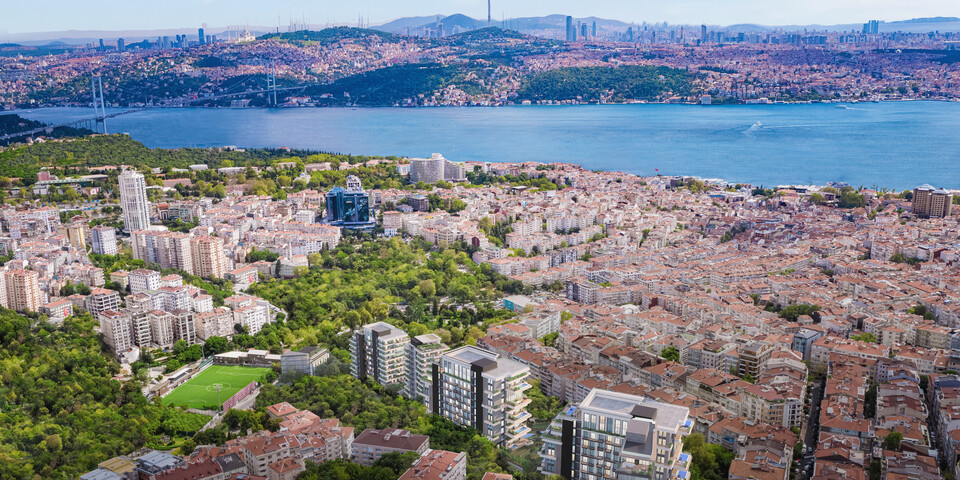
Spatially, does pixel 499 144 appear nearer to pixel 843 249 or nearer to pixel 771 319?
pixel 843 249

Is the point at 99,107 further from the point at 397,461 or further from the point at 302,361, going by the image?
the point at 397,461

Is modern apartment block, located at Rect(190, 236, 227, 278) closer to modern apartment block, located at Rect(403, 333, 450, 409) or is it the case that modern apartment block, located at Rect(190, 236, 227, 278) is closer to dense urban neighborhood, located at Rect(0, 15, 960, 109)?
modern apartment block, located at Rect(403, 333, 450, 409)

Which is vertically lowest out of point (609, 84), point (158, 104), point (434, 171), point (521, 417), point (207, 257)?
point (521, 417)

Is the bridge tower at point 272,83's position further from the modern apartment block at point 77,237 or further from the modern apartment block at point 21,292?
the modern apartment block at point 21,292

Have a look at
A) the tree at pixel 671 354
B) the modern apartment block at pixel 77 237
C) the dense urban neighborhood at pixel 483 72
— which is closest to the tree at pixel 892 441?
the tree at pixel 671 354

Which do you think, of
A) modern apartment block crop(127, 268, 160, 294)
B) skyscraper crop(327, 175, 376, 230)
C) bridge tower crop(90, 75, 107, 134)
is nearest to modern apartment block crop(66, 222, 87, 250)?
modern apartment block crop(127, 268, 160, 294)

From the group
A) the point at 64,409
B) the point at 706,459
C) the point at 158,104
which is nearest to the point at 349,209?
the point at 64,409

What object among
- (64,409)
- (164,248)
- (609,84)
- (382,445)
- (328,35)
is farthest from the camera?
(328,35)
